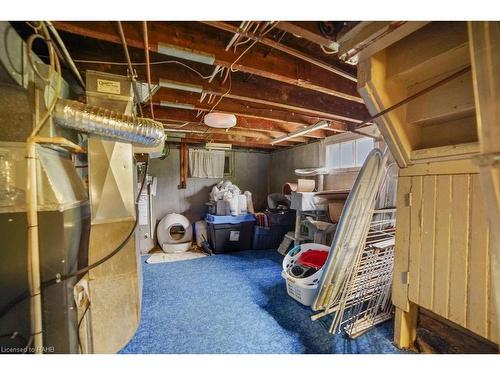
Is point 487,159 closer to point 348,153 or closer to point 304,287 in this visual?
point 304,287

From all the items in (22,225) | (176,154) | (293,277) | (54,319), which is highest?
(176,154)

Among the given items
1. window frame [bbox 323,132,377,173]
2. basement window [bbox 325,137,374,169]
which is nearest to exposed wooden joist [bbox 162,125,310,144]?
window frame [bbox 323,132,377,173]

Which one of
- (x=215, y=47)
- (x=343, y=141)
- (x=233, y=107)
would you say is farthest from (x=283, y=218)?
(x=215, y=47)

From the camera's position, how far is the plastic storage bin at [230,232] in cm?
380

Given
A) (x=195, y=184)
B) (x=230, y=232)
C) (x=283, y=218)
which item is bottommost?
(x=230, y=232)

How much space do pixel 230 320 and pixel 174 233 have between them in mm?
2857

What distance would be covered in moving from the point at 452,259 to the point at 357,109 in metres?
1.94

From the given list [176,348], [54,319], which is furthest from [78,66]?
[176,348]

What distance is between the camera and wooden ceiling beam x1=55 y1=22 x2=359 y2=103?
1.13m

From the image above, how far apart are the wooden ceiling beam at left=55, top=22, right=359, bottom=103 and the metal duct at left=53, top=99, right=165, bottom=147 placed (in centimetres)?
40

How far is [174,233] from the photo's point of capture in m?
4.31

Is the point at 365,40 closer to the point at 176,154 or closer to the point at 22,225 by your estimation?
the point at 22,225

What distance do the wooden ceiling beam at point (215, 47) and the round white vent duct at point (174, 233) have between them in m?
3.44

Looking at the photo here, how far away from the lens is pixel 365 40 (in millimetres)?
967
